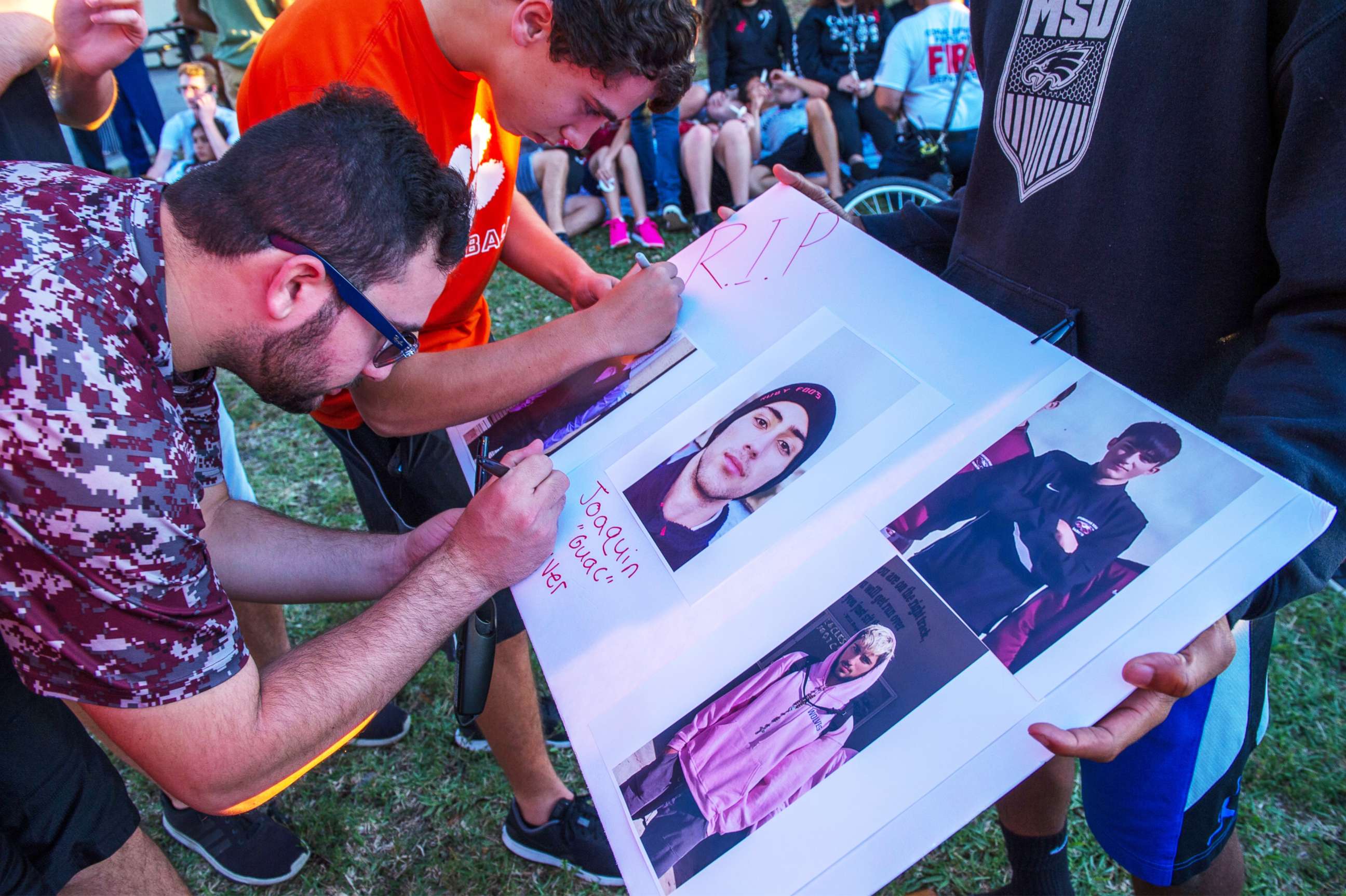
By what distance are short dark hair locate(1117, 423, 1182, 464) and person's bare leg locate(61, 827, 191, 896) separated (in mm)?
1383

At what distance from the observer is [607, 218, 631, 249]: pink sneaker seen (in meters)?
5.06

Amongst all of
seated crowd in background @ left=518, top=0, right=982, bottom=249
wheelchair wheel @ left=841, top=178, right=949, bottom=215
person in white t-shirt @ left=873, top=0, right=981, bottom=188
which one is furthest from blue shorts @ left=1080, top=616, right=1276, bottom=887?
seated crowd in background @ left=518, top=0, right=982, bottom=249

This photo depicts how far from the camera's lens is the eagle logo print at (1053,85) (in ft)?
3.09

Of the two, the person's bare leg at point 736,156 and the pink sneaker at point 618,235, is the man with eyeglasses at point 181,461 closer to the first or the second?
the pink sneaker at point 618,235

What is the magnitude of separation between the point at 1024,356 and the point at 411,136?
83 cm

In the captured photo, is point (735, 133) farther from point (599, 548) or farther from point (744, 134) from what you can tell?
point (599, 548)

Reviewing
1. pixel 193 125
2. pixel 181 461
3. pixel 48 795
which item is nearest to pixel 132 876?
pixel 48 795

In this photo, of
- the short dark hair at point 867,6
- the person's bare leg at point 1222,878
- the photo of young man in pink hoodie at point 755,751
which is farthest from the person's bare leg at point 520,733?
the short dark hair at point 867,6

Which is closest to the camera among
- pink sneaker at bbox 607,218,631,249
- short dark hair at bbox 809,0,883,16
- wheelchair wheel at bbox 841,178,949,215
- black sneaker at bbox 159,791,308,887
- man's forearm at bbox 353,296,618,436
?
man's forearm at bbox 353,296,618,436

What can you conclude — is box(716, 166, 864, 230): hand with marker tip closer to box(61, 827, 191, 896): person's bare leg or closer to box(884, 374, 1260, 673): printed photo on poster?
box(884, 374, 1260, 673): printed photo on poster

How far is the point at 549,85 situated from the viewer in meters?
1.37

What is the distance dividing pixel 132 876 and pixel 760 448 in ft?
3.50

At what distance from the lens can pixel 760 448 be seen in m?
0.99

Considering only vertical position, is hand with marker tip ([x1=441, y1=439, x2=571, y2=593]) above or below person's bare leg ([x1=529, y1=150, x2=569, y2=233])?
above
